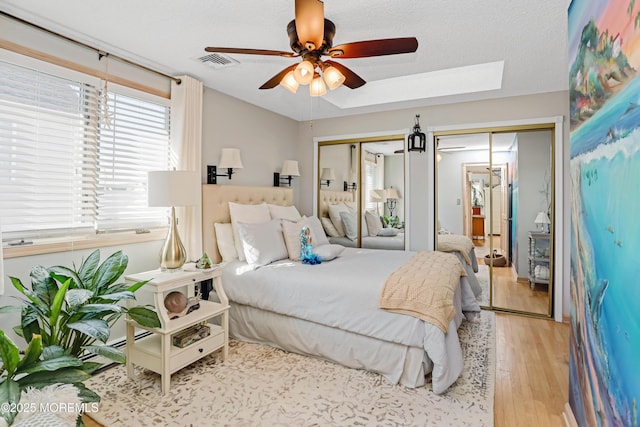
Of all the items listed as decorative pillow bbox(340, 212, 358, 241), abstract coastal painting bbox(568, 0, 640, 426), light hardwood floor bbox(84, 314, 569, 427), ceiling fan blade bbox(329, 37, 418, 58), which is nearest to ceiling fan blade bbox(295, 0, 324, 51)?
ceiling fan blade bbox(329, 37, 418, 58)

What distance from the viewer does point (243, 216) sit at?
3.50 m

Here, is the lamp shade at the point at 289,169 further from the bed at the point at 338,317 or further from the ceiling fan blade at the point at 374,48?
the ceiling fan blade at the point at 374,48

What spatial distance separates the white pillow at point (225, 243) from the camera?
3369 mm

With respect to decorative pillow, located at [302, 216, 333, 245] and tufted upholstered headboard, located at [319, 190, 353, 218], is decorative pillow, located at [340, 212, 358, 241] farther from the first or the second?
decorative pillow, located at [302, 216, 333, 245]

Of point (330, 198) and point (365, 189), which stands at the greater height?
point (365, 189)

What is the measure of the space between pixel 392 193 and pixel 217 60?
2.62 m

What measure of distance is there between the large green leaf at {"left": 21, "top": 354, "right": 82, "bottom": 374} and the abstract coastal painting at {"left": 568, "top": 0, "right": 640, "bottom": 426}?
2047mm

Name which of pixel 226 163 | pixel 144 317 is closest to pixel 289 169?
pixel 226 163

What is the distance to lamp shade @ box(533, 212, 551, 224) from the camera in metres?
3.65

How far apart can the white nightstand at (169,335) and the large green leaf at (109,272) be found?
0.28 meters

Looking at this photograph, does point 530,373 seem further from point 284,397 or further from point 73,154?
point 73,154

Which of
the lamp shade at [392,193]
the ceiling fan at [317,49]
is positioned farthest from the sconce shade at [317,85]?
the lamp shade at [392,193]

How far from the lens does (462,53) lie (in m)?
2.70

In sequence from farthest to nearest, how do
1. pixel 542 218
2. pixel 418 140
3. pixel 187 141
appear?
1. pixel 418 140
2. pixel 542 218
3. pixel 187 141
